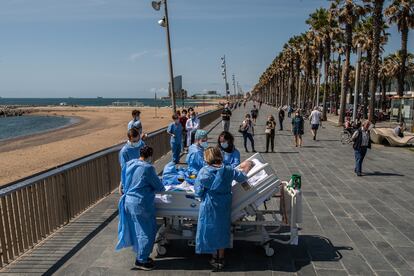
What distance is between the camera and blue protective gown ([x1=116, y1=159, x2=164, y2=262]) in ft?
15.4

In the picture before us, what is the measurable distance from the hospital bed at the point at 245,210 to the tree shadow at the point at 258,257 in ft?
0.52

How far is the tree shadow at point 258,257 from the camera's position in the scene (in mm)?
4918

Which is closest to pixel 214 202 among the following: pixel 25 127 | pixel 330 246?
pixel 330 246

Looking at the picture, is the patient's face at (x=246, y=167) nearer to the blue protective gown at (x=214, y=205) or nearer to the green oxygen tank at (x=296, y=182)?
the green oxygen tank at (x=296, y=182)

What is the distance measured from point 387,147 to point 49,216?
15.3 meters

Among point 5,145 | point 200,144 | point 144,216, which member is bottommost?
point 5,145

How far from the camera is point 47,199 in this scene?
568 cm

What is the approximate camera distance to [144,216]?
4.72 m

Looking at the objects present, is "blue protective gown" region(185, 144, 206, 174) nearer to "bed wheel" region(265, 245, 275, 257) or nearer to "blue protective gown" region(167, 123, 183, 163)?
"bed wheel" region(265, 245, 275, 257)

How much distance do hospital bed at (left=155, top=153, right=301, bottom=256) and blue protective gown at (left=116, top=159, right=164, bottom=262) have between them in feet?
0.93

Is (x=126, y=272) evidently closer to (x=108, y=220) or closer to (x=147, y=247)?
(x=147, y=247)

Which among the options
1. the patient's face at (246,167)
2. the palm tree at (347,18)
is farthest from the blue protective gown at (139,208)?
the palm tree at (347,18)

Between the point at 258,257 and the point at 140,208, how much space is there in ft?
5.96

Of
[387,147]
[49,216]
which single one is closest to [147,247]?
[49,216]
